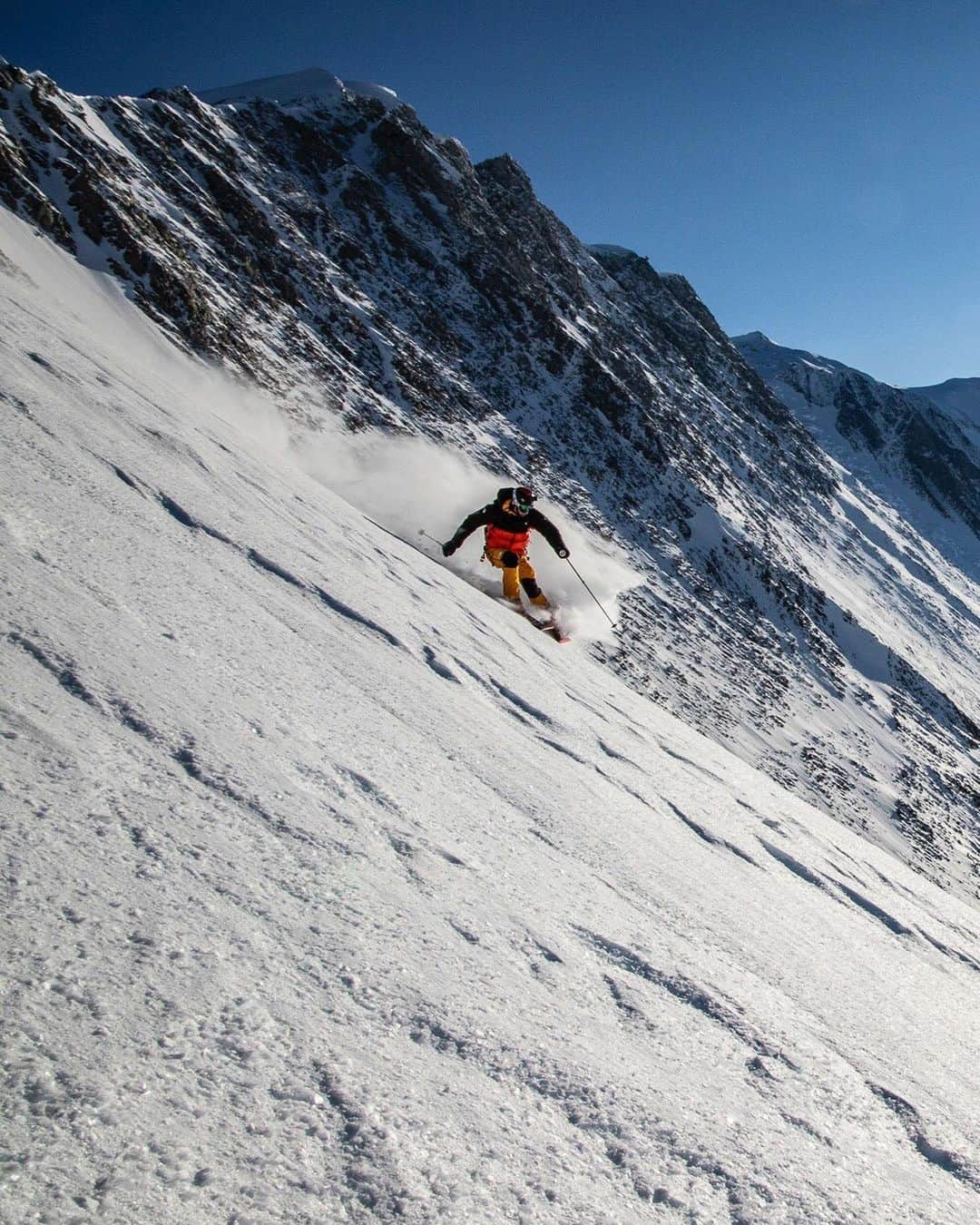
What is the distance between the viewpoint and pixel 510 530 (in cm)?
1345

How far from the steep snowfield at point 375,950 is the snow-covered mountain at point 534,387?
1940 cm

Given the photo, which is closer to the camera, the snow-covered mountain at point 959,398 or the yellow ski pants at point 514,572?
the yellow ski pants at point 514,572

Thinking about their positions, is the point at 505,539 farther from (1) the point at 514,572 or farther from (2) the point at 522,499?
(2) the point at 522,499

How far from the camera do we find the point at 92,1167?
146 cm

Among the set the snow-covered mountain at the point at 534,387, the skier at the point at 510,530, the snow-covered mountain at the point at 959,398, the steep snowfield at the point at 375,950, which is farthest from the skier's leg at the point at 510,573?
the snow-covered mountain at the point at 959,398

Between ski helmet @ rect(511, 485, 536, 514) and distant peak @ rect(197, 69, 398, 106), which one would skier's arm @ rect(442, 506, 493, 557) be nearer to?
ski helmet @ rect(511, 485, 536, 514)

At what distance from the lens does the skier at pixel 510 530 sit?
1305 centimetres

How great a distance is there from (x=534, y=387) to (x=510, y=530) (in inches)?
1433

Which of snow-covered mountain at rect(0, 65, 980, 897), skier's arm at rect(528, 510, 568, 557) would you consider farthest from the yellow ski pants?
snow-covered mountain at rect(0, 65, 980, 897)

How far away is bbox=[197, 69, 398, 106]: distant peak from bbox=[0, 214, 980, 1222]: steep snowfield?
65.8 metres

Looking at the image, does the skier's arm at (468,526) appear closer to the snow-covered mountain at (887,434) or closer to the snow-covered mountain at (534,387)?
the snow-covered mountain at (534,387)

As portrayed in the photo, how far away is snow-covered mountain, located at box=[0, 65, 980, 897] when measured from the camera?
3009 centimetres

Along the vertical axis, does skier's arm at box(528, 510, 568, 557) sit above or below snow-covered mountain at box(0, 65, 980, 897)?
below

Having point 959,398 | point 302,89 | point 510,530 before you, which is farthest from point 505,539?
point 959,398
